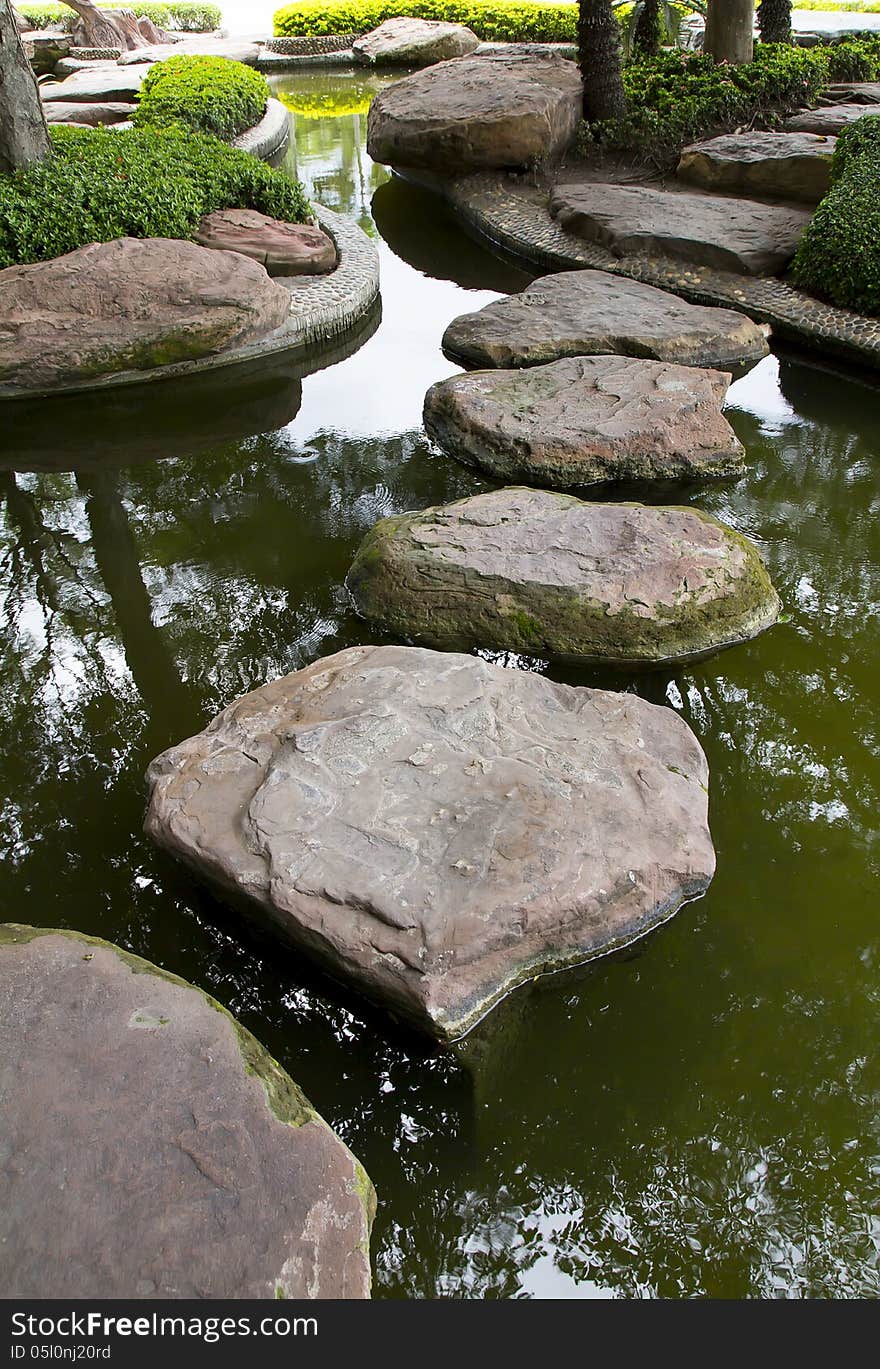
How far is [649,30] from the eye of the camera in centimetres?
1266

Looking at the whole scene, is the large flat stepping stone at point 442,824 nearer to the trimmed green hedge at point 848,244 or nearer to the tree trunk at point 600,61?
the trimmed green hedge at point 848,244

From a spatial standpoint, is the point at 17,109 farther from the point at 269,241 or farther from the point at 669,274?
the point at 669,274

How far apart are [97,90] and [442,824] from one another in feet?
48.7

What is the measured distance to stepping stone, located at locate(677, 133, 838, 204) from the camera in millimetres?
9398

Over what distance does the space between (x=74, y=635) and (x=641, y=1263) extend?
147 inches

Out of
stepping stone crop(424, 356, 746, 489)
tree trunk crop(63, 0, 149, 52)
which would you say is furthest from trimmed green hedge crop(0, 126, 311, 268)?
tree trunk crop(63, 0, 149, 52)

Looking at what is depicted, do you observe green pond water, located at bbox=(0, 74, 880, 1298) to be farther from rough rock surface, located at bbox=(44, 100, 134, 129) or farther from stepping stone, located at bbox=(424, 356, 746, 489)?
rough rock surface, located at bbox=(44, 100, 134, 129)

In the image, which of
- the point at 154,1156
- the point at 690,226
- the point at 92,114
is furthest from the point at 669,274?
the point at 92,114

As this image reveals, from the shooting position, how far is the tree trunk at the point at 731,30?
11.7m

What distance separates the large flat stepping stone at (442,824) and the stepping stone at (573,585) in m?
0.76

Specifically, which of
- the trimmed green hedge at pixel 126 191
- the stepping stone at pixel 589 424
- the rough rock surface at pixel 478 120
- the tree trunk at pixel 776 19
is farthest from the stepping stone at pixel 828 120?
the stepping stone at pixel 589 424

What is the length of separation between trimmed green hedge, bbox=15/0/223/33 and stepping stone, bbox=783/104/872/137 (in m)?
17.2

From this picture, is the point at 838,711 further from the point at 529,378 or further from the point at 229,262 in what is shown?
the point at 229,262

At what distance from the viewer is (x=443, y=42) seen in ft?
59.1
